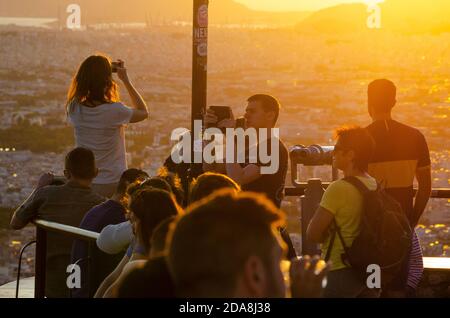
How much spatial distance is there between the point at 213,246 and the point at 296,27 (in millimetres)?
139354

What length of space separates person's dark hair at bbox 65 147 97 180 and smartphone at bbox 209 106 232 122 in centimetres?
69

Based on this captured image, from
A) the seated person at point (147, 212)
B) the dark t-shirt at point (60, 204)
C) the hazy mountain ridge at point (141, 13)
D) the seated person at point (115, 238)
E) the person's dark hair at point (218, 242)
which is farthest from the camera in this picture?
the hazy mountain ridge at point (141, 13)

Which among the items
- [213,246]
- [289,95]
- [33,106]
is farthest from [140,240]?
[33,106]

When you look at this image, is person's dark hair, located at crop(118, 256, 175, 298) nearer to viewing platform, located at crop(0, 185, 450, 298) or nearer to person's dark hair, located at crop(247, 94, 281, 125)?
viewing platform, located at crop(0, 185, 450, 298)

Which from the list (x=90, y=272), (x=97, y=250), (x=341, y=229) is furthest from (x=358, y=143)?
(x=90, y=272)

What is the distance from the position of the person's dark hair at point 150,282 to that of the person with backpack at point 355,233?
1766 millimetres

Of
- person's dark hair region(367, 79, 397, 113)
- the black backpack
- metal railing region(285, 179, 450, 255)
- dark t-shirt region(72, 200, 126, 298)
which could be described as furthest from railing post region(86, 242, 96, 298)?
metal railing region(285, 179, 450, 255)

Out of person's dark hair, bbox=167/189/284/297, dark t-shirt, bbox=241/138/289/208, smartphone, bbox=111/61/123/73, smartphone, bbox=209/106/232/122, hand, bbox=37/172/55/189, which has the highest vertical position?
smartphone, bbox=111/61/123/73

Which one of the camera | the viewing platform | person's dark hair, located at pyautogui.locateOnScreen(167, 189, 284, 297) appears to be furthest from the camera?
the camera

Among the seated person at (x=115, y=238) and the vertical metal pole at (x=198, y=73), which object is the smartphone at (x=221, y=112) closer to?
the vertical metal pole at (x=198, y=73)

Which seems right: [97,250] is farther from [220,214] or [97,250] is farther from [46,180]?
[220,214]

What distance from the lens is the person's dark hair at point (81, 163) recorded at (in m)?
5.91

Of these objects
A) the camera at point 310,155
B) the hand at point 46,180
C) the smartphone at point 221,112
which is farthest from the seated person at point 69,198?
the camera at point 310,155

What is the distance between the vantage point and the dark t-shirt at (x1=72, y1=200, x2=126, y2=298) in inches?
199
